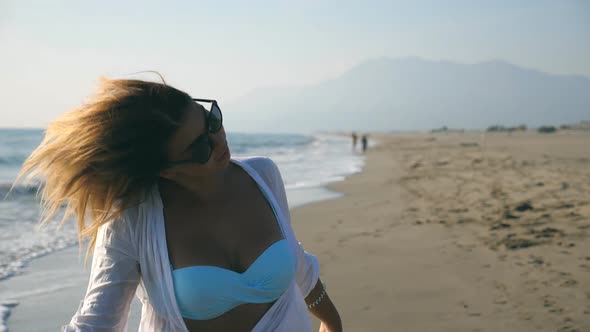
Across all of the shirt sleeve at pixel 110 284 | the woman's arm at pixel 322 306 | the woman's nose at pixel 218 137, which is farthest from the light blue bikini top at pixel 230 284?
the woman's nose at pixel 218 137

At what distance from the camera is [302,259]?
1823 millimetres

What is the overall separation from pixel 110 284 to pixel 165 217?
28 cm

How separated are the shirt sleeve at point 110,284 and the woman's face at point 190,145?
0.26 metres

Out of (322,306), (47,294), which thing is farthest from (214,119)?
(47,294)

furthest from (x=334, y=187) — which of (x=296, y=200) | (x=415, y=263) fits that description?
(x=415, y=263)

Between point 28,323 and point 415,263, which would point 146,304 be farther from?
point 415,263

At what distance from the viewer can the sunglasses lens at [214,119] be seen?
5.46 feet

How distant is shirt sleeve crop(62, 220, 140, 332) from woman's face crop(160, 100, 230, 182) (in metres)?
0.26

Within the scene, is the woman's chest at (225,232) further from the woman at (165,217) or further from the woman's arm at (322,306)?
the woman's arm at (322,306)

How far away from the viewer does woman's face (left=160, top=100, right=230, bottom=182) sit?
1544 millimetres

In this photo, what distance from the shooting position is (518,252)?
4609 mm

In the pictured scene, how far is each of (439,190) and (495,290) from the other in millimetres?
6021

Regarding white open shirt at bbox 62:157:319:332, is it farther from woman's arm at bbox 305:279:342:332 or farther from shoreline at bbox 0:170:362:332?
shoreline at bbox 0:170:362:332

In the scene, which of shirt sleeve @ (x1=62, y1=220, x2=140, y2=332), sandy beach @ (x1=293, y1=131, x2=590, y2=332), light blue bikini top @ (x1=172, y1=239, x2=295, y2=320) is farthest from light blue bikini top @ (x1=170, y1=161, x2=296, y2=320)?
sandy beach @ (x1=293, y1=131, x2=590, y2=332)
